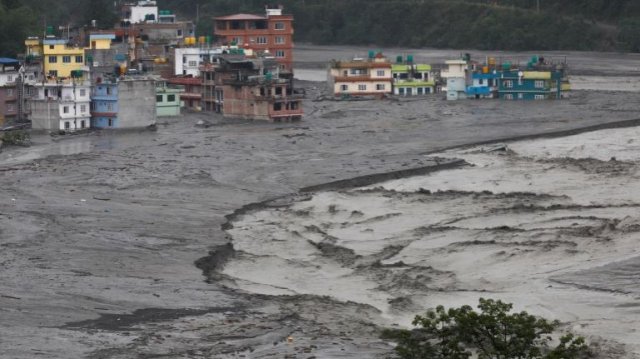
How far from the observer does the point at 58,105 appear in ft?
183

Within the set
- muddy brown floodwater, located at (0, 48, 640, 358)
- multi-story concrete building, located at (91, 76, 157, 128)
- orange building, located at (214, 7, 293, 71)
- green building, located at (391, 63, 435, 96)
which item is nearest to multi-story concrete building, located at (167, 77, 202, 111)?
muddy brown floodwater, located at (0, 48, 640, 358)

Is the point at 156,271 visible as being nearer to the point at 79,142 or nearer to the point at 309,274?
the point at 309,274

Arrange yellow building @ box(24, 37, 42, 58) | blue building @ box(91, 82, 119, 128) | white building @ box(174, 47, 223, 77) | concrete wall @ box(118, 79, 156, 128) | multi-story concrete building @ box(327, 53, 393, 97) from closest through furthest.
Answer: blue building @ box(91, 82, 119, 128), concrete wall @ box(118, 79, 156, 128), yellow building @ box(24, 37, 42, 58), white building @ box(174, 47, 223, 77), multi-story concrete building @ box(327, 53, 393, 97)

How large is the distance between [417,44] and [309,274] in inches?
2944

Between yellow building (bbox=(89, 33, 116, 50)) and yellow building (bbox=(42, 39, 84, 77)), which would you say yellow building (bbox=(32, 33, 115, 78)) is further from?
yellow building (bbox=(89, 33, 116, 50))

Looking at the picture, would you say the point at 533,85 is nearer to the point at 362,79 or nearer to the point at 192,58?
the point at 362,79

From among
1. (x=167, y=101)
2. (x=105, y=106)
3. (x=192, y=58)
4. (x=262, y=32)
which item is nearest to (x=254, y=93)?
(x=167, y=101)

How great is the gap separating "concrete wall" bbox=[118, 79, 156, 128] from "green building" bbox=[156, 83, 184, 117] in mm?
3747

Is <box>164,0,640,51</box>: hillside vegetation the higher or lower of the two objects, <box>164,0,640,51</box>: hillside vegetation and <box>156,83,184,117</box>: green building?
the higher

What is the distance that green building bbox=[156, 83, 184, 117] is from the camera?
61469 millimetres

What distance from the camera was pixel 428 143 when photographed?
50531mm

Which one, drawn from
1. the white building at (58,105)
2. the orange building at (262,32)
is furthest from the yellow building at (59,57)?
the orange building at (262,32)

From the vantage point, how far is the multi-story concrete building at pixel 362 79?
70.1 meters

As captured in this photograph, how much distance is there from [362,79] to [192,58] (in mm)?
7922
